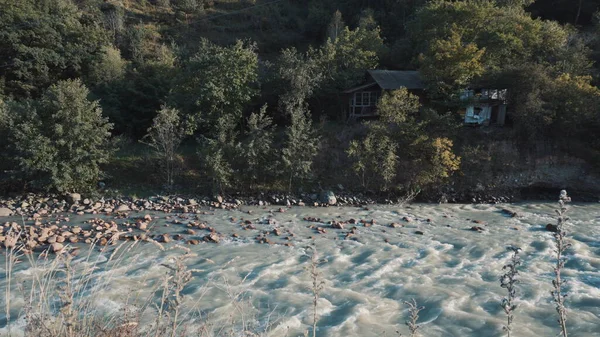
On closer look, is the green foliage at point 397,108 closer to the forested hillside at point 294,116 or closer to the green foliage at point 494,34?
the forested hillside at point 294,116

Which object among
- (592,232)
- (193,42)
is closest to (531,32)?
(592,232)

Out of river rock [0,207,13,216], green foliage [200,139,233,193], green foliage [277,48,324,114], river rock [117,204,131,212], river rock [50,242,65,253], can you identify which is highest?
green foliage [277,48,324,114]

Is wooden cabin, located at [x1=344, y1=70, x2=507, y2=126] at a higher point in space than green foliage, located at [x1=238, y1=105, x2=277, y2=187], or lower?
higher

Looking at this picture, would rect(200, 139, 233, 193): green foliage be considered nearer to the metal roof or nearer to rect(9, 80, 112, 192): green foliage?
rect(9, 80, 112, 192): green foliage

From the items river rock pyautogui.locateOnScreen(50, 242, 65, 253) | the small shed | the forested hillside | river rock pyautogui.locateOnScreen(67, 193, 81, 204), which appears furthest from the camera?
the small shed

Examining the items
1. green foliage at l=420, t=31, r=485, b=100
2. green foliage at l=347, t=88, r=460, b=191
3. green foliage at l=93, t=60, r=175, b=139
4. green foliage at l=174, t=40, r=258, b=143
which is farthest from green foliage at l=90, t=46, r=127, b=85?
green foliage at l=420, t=31, r=485, b=100

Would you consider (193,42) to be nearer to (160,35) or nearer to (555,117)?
(160,35)
